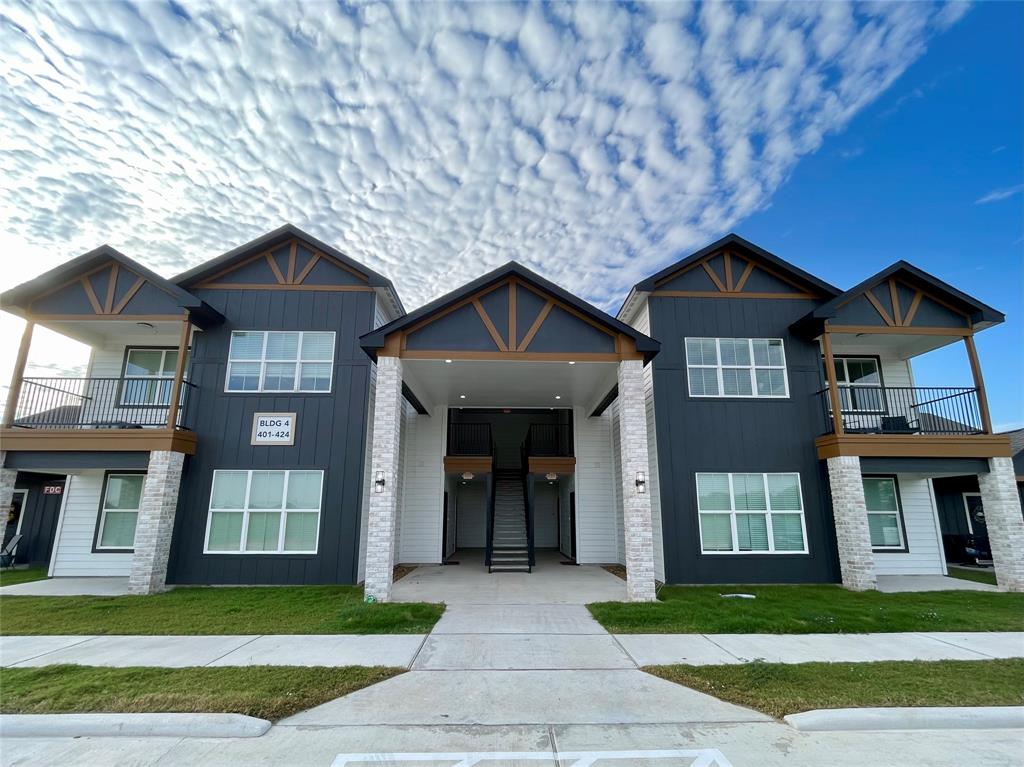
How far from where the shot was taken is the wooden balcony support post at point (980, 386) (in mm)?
Result: 11367

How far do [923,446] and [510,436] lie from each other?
42.8 feet

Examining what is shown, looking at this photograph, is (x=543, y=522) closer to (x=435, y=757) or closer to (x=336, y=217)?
(x=336, y=217)

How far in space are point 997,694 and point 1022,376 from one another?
1181cm

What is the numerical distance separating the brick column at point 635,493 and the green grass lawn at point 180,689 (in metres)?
5.35

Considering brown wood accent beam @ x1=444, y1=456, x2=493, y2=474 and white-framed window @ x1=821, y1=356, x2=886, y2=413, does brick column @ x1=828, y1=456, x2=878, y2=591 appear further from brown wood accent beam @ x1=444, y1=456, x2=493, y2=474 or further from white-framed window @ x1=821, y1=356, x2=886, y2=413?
brown wood accent beam @ x1=444, y1=456, x2=493, y2=474

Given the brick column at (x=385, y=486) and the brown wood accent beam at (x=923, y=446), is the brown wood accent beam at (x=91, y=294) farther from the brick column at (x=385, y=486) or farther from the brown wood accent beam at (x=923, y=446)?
the brown wood accent beam at (x=923, y=446)

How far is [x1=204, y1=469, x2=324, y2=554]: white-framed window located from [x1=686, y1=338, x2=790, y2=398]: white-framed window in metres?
9.72

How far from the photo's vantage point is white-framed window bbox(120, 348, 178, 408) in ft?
41.3

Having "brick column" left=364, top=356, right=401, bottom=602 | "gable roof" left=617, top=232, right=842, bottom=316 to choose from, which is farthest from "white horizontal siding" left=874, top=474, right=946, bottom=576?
"brick column" left=364, top=356, right=401, bottom=602

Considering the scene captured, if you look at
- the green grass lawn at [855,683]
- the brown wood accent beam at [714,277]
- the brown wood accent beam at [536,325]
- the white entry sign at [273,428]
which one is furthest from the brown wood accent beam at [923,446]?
the white entry sign at [273,428]

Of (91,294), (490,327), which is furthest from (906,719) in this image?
(91,294)

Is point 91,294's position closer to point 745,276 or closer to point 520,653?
point 520,653

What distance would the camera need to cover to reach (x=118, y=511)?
484 inches

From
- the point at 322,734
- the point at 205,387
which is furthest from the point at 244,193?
the point at 322,734
